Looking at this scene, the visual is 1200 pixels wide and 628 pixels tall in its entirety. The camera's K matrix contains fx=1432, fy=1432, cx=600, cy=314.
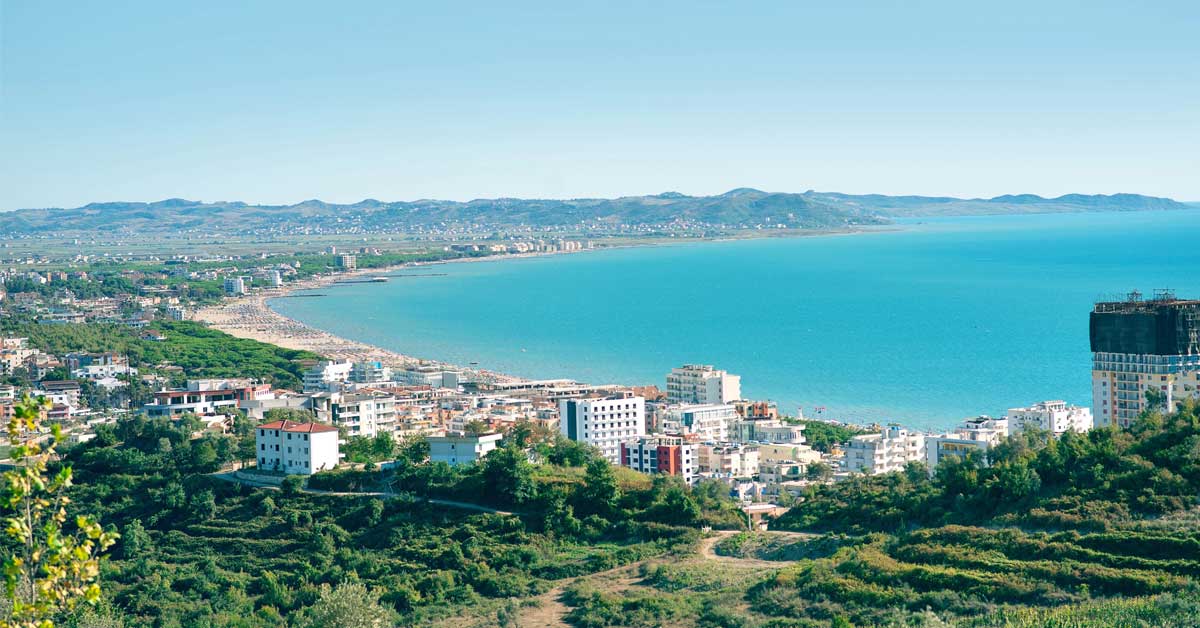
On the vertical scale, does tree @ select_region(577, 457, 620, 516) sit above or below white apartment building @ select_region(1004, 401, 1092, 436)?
above

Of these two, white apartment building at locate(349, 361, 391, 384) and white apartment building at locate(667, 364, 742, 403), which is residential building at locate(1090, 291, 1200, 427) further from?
white apartment building at locate(349, 361, 391, 384)

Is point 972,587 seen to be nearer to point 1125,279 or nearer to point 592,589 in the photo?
point 592,589

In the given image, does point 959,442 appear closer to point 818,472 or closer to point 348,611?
point 818,472

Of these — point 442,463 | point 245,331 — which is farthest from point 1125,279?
point 442,463

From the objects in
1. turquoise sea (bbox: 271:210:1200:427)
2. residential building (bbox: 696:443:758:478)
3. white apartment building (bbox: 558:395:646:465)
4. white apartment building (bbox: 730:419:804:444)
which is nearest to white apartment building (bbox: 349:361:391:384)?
turquoise sea (bbox: 271:210:1200:427)

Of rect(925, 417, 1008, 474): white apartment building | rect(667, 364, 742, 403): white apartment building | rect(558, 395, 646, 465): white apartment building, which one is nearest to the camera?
rect(925, 417, 1008, 474): white apartment building

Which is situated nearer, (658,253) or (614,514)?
(614,514)
